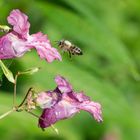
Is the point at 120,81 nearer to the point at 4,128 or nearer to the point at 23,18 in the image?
the point at 4,128

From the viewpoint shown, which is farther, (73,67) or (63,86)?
(73,67)

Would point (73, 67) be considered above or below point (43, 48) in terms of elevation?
below

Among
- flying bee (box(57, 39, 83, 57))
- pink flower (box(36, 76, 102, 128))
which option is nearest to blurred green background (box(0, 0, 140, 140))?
flying bee (box(57, 39, 83, 57))

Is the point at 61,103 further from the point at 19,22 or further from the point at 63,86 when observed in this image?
the point at 19,22

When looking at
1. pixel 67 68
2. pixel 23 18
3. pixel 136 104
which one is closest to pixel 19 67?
pixel 67 68

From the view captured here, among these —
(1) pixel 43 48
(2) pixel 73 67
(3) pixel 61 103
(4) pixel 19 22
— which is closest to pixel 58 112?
(3) pixel 61 103

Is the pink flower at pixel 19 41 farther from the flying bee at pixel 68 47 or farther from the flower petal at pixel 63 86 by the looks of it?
the flying bee at pixel 68 47

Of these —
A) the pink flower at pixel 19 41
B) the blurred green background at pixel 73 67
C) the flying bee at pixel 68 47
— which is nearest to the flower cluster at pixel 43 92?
the pink flower at pixel 19 41

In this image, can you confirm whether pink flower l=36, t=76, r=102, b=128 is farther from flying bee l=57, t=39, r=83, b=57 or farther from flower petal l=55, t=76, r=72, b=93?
flying bee l=57, t=39, r=83, b=57
